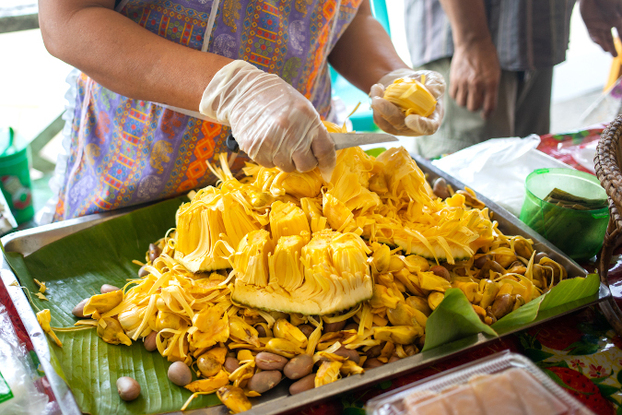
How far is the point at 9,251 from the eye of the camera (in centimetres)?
188

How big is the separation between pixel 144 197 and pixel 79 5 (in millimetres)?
933

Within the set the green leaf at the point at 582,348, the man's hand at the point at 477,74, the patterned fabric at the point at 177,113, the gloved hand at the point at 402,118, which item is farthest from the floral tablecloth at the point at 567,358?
the man's hand at the point at 477,74

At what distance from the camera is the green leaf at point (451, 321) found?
1.36 meters

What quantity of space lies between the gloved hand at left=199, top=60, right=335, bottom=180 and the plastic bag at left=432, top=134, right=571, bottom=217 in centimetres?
139

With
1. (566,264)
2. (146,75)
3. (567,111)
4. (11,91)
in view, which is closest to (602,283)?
(566,264)

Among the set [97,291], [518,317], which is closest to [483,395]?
[518,317]

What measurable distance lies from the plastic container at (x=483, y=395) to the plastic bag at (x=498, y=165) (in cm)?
174

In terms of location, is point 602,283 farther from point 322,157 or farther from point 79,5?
point 79,5

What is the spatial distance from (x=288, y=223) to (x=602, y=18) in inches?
139

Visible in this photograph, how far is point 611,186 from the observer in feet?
4.45

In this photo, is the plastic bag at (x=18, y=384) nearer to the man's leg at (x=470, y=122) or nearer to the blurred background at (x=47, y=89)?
the man's leg at (x=470, y=122)

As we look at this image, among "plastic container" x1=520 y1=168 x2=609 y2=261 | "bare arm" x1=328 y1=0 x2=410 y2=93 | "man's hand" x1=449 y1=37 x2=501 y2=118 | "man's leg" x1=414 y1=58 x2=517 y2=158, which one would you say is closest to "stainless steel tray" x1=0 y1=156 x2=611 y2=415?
"plastic container" x1=520 y1=168 x2=609 y2=261

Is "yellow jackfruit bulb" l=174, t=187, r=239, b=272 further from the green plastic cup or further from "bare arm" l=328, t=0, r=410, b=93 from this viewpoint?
the green plastic cup

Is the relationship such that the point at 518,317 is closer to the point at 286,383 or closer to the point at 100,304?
the point at 286,383
